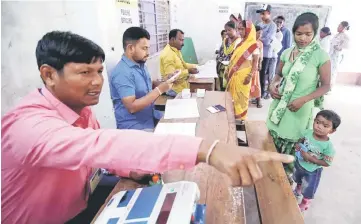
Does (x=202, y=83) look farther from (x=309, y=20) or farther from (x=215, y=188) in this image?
(x=215, y=188)

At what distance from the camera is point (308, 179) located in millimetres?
1601

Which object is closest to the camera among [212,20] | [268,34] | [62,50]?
[62,50]

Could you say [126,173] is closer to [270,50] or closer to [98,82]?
[98,82]

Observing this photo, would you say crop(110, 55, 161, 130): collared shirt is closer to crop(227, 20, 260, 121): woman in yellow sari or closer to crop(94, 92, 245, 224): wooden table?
crop(94, 92, 245, 224): wooden table

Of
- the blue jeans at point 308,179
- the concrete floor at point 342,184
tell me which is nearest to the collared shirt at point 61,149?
the blue jeans at point 308,179

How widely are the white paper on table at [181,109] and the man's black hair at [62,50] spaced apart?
2.92ft

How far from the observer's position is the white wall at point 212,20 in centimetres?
551

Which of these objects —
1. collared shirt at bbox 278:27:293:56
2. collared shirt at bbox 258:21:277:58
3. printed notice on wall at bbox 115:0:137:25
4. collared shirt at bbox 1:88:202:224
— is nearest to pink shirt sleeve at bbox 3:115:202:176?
collared shirt at bbox 1:88:202:224

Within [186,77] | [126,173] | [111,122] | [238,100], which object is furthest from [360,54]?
[126,173]

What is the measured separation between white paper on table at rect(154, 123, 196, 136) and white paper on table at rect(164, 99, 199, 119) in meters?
0.17

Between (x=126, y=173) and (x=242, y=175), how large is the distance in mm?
580

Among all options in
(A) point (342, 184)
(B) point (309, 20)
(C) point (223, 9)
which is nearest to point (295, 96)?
(B) point (309, 20)

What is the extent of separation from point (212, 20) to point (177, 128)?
4.96 m

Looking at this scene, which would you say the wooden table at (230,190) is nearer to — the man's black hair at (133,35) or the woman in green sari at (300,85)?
the woman in green sari at (300,85)
